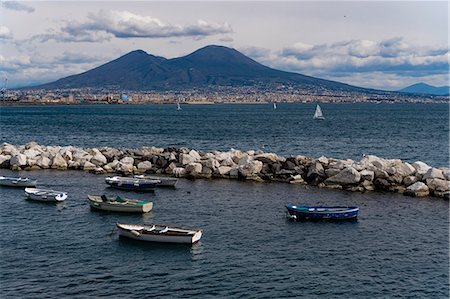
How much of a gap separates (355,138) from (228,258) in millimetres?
71579

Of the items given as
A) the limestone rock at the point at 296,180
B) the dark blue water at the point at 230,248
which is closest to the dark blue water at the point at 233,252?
the dark blue water at the point at 230,248

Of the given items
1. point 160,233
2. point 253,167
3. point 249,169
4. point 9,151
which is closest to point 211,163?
point 249,169

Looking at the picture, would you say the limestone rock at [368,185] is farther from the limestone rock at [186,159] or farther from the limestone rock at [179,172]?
the limestone rock at [186,159]

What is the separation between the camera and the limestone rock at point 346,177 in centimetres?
4866

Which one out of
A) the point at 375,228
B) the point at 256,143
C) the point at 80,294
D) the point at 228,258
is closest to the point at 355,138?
the point at 256,143

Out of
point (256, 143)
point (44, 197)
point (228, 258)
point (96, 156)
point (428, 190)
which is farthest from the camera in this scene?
point (256, 143)

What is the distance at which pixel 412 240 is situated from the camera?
3419 centimetres

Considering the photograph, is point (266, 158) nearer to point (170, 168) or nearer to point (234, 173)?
point (234, 173)

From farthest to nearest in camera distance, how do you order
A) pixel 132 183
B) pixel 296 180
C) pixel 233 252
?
1. pixel 296 180
2. pixel 132 183
3. pixel 233 252

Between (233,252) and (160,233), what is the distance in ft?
16.4

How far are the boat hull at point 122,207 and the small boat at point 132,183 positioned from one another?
7.05 m

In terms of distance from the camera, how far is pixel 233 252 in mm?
31516

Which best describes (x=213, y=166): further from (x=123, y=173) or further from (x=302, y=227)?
(x=302, y=227)

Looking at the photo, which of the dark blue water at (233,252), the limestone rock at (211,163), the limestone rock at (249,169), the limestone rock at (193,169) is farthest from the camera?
the limestone rock at (211,163)
